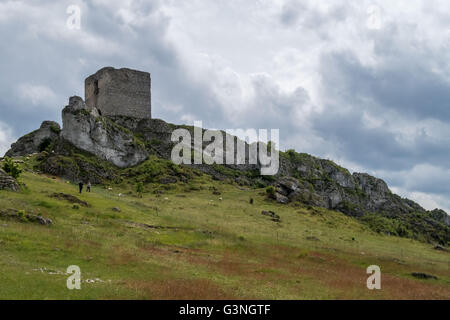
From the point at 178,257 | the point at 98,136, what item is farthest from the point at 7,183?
the point at 98,136

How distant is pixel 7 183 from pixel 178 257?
2694cm

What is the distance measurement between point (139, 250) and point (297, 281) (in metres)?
12.1

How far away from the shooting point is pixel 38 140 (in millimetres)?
90250

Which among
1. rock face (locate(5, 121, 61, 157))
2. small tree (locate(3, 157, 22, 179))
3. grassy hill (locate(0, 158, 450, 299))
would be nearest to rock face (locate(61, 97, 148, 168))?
rock face (locate(5, 121, 61, 157))

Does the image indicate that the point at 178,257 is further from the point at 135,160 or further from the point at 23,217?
the point at 135,160

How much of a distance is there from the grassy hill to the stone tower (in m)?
45.4

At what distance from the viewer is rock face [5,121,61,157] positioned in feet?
294

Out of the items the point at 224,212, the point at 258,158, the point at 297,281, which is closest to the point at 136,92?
the point at 258,158

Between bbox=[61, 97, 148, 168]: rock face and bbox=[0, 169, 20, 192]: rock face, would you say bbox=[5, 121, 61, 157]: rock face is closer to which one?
bbox=[61, 97, 148, 168]: rock face

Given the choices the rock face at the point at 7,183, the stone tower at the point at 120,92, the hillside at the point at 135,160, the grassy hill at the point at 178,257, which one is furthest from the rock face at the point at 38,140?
the rock face at the point at 7,183

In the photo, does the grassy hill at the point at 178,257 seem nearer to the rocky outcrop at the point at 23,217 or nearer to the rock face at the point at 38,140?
the rocky outcrop at the point at 23,217

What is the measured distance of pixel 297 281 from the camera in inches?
1026

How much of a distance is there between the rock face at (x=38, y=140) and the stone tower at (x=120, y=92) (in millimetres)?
13770
